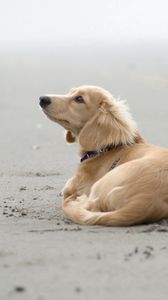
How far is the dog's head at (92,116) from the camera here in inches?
267

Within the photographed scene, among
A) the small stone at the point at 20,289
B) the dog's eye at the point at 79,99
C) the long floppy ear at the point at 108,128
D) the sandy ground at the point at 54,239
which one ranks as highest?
the dog's eye at the point at 79,99

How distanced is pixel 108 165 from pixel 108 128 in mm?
Answer: 306

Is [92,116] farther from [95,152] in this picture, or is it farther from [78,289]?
[78,289]

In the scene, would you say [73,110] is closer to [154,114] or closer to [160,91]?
[154,114]

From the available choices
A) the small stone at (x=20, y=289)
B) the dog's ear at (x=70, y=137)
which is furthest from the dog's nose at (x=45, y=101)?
the small stone at (x=20, y=289)

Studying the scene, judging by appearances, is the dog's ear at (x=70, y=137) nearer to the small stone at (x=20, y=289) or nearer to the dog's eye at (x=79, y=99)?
the dog's eye at (x=79, y=99)

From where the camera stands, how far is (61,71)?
2352 cm

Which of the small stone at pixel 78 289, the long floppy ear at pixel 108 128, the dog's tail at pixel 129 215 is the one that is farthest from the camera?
the long floppy ear at pixel 108 128

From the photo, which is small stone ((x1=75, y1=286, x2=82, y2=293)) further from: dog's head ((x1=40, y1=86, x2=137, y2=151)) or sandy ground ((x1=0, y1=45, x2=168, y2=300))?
dog's head ((x1=40, y1=86, x2=137, y2=151))

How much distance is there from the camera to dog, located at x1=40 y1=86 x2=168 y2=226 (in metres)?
5.78

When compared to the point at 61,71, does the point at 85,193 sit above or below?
above

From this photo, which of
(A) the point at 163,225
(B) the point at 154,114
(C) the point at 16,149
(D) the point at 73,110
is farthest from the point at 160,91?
(A) the point at 163,225

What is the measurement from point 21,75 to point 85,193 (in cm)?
1523

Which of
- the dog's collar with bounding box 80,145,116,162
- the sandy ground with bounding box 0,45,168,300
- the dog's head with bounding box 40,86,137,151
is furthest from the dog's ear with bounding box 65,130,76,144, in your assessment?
the sandy ground with bounding box 0,45,168,300
